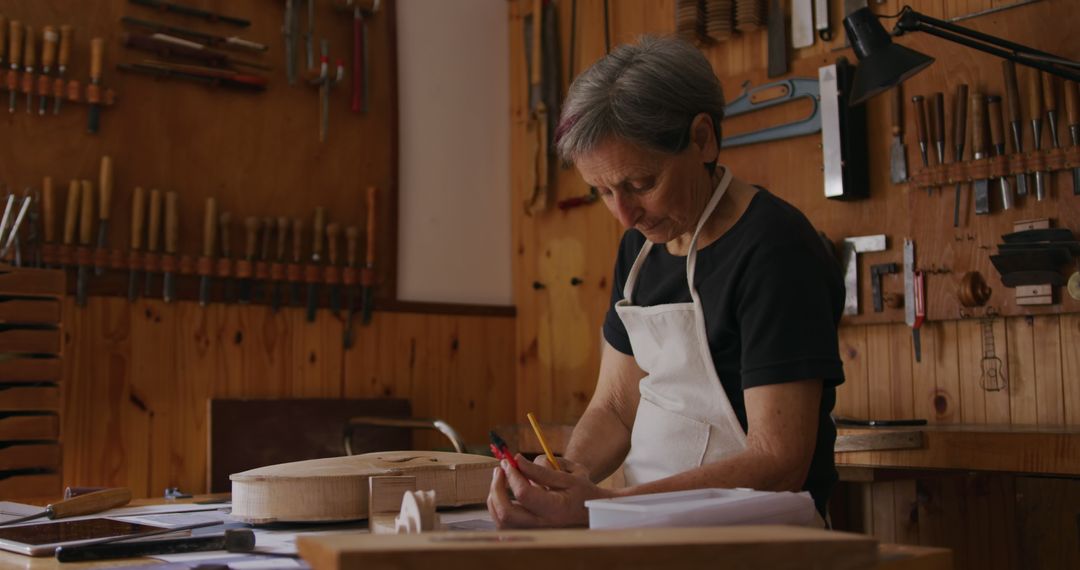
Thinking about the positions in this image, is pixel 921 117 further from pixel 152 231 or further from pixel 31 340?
pixel 31 340

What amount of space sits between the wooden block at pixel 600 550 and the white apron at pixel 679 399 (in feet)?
2.87

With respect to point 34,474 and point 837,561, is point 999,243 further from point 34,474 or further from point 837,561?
point 34,474

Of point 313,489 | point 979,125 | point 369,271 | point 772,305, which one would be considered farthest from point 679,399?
point 369,271

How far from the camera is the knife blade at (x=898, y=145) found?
3627 millimetres

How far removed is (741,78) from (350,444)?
7.21 feet

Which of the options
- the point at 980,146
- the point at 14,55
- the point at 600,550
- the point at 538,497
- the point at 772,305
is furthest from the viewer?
the point at 14,55

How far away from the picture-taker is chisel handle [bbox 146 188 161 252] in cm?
401

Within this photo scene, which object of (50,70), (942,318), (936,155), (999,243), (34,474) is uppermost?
(50,70)

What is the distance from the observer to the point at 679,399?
6.57 feet

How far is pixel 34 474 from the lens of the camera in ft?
11.1

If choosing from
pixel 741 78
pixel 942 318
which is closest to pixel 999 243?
pixel 942 318

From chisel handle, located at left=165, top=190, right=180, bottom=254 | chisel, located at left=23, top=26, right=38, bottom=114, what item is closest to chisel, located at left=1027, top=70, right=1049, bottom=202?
chisel handle, located at left=165, top=190, right=180, bottom=254

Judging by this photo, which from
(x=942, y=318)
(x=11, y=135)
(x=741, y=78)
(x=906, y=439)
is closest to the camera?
(x=906, y=439)

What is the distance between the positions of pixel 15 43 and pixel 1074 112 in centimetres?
363
